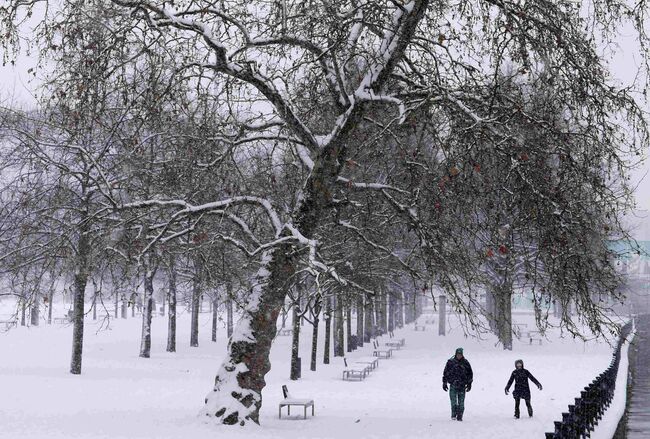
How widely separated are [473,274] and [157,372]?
16.1 meters

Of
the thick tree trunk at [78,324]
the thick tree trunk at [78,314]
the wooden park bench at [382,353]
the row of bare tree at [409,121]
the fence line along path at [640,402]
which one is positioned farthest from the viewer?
the wooden park bench at [382,353]

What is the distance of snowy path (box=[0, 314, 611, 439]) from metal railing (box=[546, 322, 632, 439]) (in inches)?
36.1

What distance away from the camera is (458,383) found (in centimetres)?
1667

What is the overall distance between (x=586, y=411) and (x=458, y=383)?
9.25 ft

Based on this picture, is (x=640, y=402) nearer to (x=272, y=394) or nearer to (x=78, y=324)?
(x=272, y=394)

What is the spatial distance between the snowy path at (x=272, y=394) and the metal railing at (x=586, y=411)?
0.92 m

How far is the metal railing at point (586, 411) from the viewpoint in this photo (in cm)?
1116

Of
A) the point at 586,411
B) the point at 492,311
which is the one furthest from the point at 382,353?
the point at 586,411

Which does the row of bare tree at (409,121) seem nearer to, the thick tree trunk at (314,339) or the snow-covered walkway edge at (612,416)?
the snow-covered walkway edge at (612,416)

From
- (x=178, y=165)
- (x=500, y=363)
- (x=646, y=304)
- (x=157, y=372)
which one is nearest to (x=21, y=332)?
(x=157, y=372)

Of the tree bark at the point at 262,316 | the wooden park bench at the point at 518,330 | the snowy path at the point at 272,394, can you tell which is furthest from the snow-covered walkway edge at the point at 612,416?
the tree bark at the point at 262,316

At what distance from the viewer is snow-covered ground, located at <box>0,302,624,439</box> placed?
13600 millimetres

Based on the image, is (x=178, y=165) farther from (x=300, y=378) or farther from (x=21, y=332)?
(x=21, y=332)

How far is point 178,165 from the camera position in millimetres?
14688
